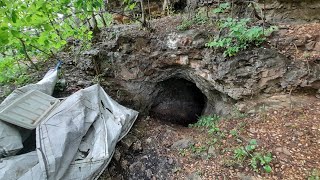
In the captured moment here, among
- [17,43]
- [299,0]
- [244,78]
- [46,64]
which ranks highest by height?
[299,0]

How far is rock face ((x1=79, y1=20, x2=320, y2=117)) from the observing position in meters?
3.21

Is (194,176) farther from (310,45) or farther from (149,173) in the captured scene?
A: (310,45)

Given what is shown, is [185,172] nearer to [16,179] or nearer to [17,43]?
[16,179]

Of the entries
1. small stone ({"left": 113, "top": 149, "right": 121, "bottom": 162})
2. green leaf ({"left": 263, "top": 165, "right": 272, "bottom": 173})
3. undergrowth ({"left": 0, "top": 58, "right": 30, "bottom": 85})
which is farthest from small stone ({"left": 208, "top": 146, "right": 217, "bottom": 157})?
undergrowth ({"left": 0, "top": 58, "right": 30, "bottom": 85})

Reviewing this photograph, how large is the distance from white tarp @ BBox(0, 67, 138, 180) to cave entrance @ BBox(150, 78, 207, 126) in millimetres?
1874

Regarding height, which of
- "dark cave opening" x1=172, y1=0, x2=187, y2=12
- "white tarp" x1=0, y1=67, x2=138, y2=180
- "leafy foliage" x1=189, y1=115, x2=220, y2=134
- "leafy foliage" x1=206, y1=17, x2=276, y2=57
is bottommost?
"leafy foliage" x1=189, y1=115, x2=220, y2=134

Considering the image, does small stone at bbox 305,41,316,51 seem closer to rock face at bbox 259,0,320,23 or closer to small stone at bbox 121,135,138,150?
rock face at bbox 259,0,320,23

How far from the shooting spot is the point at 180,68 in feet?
13.8

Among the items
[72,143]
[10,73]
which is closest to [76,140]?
[72,143]

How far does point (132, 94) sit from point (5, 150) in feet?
7.89

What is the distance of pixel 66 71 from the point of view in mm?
4445

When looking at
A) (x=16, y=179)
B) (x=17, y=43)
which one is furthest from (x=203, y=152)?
(x=17, y=43)

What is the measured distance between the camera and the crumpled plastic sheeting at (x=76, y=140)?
2.27 m

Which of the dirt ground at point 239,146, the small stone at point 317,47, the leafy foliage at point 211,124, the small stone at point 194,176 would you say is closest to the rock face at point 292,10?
the dirt ground at point 239,146
